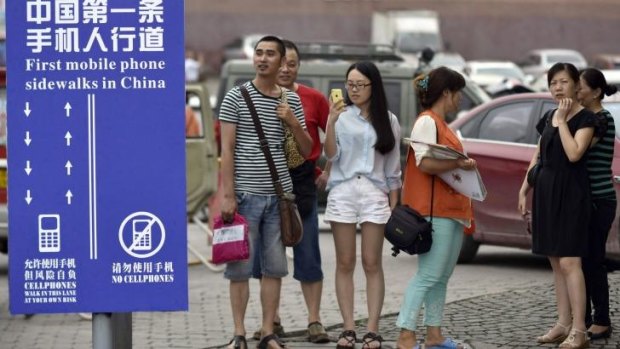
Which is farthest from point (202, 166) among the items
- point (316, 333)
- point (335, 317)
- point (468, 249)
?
point (316, 333)

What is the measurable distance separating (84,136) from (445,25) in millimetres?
55265

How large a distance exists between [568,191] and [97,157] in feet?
12.0

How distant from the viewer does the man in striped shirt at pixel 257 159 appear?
28.6 ft

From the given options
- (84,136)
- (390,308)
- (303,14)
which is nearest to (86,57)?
(84,136)

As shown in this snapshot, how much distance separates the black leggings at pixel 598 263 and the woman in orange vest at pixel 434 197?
75 centimetres

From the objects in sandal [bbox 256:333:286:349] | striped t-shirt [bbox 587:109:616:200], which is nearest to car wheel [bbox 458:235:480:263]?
striped t-shirt [bbox 587:109:616:200]

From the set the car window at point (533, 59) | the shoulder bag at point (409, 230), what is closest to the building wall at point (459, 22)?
the car window at point (533, 59)

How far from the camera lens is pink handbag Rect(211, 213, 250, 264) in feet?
28.0

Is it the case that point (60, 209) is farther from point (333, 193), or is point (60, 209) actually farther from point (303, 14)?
point (303, 14)

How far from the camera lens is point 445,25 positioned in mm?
60500

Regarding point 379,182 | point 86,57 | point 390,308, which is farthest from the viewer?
point 390,308

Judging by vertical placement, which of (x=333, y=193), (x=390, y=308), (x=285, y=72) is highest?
(x=285, y=72)

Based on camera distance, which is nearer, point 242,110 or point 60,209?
point 60,209

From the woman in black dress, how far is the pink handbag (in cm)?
167
